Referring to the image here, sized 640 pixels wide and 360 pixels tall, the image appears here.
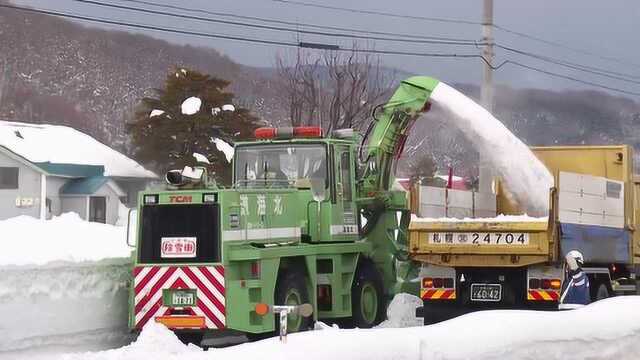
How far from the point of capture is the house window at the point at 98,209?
56250mm

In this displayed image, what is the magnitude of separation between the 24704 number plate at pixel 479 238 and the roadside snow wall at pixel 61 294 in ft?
14.4

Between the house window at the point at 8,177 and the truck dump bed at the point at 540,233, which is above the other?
the house window at the point at 8,177

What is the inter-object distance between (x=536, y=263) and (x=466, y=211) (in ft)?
8.24

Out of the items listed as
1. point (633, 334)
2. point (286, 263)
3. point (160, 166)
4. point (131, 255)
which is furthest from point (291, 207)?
point (160, 166)

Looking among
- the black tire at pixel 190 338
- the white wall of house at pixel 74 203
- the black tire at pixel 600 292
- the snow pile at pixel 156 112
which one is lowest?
the black tire at pixel 190 338

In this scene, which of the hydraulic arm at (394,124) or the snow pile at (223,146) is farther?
the snow pile at (223,146)

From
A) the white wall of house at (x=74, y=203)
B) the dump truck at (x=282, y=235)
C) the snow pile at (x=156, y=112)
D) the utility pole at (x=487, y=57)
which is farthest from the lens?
the snow pile at (x=156, y=112)

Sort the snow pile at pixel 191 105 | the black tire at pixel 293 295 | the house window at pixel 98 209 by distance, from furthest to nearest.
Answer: the house window at pixel 98 209 < the snow pile at pixel 191 105 < the black tire at pixel 293 295

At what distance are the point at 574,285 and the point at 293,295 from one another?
4013mm

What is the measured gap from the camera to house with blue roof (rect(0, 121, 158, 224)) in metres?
53.2

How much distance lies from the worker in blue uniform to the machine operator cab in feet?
11.0

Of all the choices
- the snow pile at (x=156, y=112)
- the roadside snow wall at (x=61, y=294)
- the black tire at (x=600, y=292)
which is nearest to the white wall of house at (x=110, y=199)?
the snow pile at (x=156, y=112)

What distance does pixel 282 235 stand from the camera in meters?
14.2

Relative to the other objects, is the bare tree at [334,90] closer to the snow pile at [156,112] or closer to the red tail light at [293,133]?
the snow pile at [156,112]
